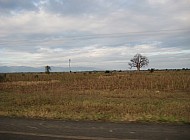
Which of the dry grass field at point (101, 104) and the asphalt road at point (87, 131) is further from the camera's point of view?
the dry grass field at point (101, 104)

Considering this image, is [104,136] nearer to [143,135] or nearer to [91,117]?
[143,135]

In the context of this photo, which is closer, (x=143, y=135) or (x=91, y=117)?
(x=143, y=135)

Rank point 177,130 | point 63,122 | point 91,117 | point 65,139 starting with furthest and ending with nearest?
point 91,117 → point 63,122 → point 177,130 → point 65,139

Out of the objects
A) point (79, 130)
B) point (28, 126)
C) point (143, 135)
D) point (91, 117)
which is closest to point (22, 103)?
point (91, 117)

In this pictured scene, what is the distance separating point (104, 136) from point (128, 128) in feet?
4.65

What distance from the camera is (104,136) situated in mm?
8422

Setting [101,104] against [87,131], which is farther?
[101,104]

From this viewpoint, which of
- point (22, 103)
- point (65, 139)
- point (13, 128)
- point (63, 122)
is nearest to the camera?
point (65, 139)

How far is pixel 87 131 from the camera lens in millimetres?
9125

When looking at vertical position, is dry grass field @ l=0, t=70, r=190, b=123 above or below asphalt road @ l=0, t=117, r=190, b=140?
below

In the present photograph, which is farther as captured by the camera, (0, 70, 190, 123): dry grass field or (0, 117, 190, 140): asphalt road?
(0, 70, 190, 123): dry grass field

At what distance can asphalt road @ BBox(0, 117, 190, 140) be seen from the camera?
27.2 ft

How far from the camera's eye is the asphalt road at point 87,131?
8.30 m

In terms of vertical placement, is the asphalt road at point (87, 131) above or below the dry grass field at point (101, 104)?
above
